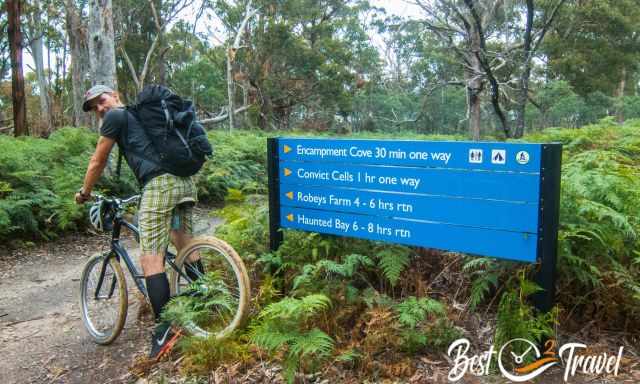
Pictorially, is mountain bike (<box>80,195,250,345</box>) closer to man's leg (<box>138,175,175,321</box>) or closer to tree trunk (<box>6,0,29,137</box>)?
man's leg (<box>138,175,175,321</box>)

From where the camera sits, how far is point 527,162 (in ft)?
9.64

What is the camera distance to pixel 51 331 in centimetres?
454

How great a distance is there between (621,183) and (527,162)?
1.33m

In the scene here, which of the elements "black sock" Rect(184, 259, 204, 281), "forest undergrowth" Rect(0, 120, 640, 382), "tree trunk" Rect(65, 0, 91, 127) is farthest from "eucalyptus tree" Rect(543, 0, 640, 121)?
"black sock" Rect(184, 259, 204, 281)

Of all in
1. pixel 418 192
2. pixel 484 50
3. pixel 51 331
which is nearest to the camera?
pixel 418 192

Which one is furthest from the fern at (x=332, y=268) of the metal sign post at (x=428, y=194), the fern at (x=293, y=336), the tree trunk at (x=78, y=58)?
the tree trunk at (x=78, y=58)

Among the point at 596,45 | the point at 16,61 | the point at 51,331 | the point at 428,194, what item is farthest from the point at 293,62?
the point at 428,194

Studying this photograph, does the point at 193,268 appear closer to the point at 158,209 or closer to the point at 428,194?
the point at 158,209

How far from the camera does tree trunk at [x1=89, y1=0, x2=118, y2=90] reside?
29.3 ft

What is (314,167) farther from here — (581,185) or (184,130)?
(581,185)

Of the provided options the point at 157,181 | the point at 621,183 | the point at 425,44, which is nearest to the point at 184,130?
the point at 157,181

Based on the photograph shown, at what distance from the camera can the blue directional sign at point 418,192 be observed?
298 cm

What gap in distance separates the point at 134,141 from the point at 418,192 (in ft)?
6.57

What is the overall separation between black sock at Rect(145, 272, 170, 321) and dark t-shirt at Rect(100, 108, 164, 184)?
68 centimetres
